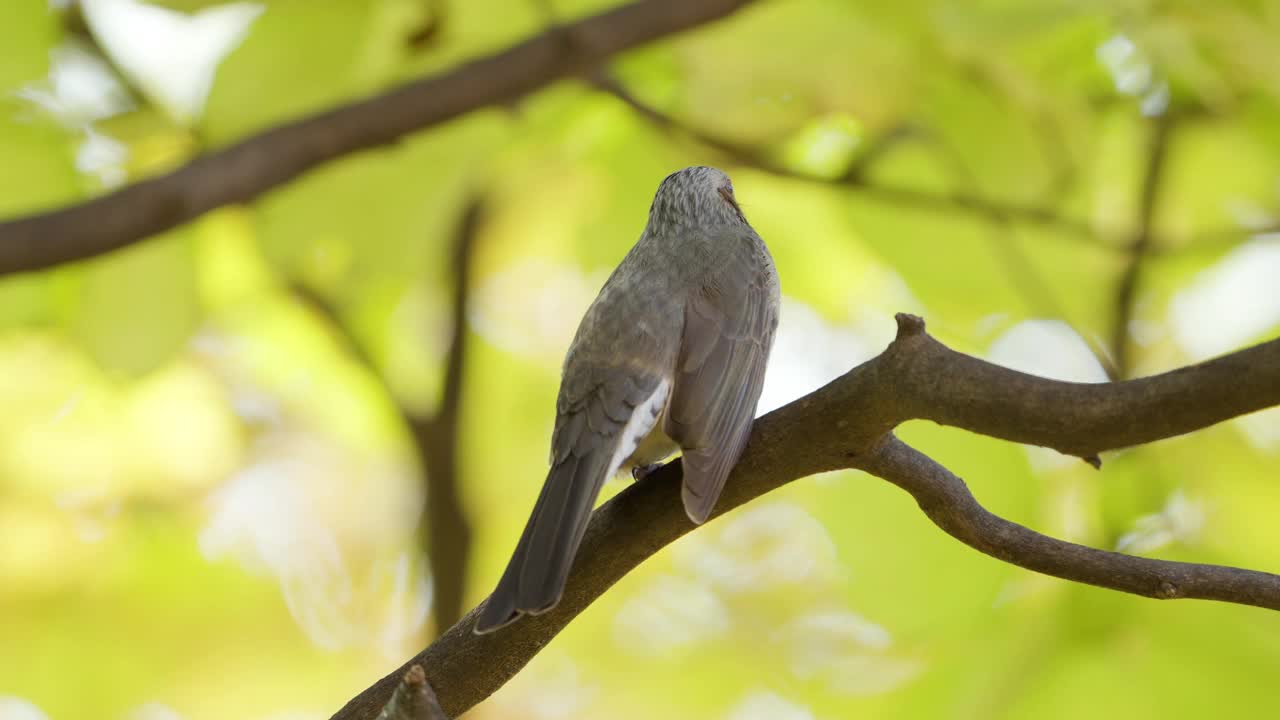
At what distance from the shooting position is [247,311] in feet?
7.16

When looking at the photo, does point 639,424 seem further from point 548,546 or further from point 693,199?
point 693,199

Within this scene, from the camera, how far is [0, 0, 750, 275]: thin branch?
1305 mm

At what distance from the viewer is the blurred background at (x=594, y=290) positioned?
4.95 ft

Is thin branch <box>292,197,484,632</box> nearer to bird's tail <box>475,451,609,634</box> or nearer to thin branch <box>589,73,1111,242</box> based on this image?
thin branch <box>589,73,1111,242</box>

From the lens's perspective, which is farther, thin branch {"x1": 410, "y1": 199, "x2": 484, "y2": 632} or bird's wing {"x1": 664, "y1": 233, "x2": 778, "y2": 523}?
thin branch {"x1": 410, "y1": 199, "x2": 484, "y2": 632}

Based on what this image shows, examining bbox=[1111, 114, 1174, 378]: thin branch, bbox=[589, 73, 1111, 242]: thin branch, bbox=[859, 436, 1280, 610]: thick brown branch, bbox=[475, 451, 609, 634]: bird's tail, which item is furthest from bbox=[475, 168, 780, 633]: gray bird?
bbox=[1111, 114, 1174, 378]: thin branch

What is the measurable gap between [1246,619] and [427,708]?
39.9 inches

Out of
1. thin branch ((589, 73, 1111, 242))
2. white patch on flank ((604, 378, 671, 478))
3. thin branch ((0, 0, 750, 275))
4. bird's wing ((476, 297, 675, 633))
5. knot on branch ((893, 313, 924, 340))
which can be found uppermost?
knot on branch ((893, 313, 924, 340))

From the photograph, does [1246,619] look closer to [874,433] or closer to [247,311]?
[874,433]

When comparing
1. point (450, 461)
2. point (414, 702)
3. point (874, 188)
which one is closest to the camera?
point (414, 702)

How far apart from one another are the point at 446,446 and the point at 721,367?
3.15 ft

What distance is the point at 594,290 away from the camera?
2.26m

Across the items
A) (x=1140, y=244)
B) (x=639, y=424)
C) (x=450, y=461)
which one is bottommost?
(x=450, y=461)

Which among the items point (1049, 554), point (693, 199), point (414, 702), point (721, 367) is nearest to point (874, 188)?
point (693, 199)
